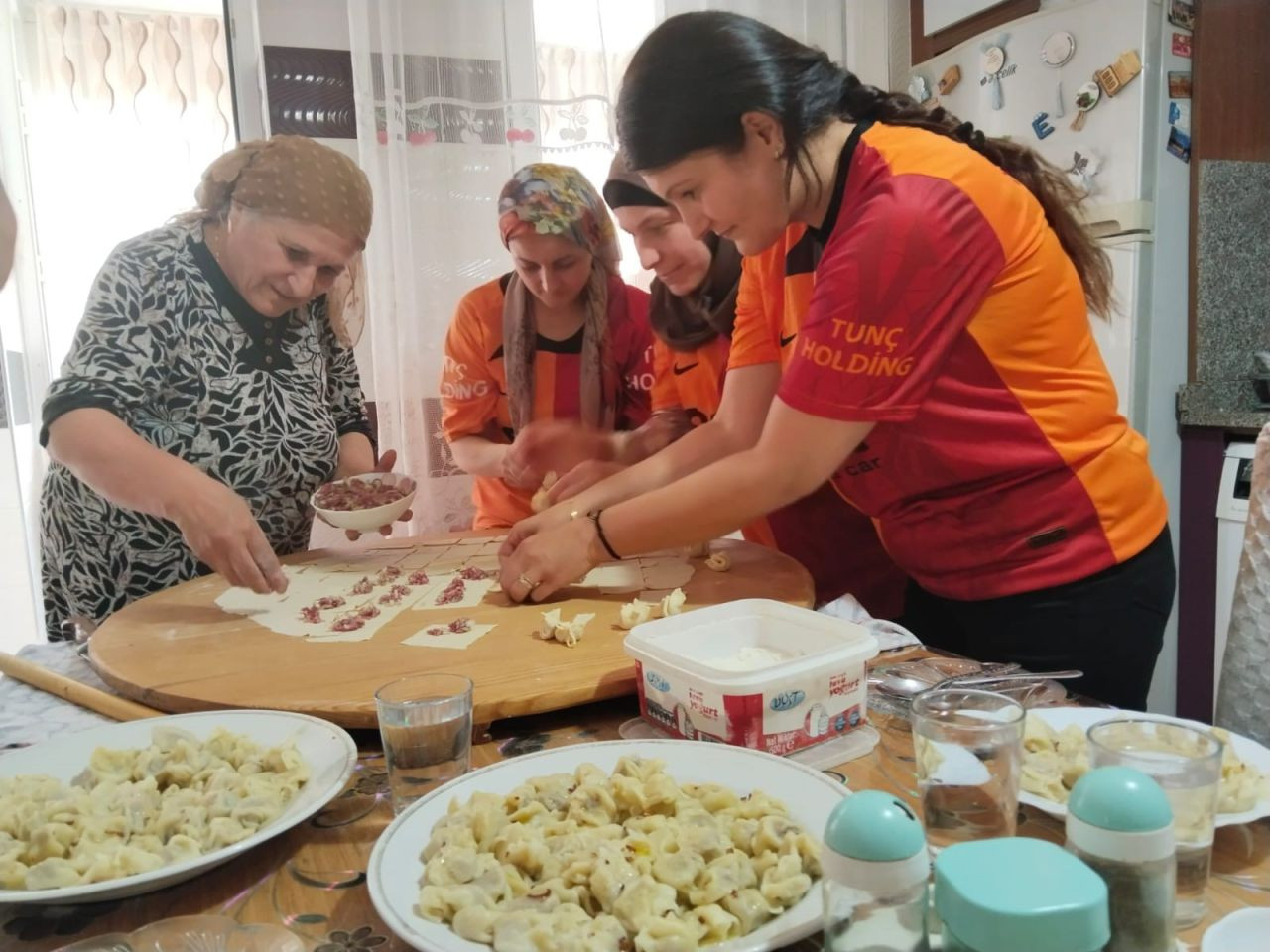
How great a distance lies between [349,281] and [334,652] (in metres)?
1.01

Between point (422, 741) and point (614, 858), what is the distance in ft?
0.75

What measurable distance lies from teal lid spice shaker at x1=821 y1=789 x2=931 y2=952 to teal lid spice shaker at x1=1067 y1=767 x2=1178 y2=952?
88mm

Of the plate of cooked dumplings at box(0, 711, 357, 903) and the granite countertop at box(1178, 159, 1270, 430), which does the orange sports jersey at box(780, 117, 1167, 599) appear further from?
the granite countertop at box(1178, 159, 1270, 430)

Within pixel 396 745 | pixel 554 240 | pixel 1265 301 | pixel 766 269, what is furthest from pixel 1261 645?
pixel 1265 301

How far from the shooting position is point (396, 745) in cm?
74

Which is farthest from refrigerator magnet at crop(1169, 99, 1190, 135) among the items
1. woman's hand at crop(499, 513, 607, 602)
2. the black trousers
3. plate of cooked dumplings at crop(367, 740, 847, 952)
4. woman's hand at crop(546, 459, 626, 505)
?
plate of cooked dumplings at crop(367, 740, 847, 952)

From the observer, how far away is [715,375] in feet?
6.26

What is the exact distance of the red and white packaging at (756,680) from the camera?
0.78m

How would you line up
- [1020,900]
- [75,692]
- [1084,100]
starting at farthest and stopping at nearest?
[1084,100], [75,692], [1020,900]

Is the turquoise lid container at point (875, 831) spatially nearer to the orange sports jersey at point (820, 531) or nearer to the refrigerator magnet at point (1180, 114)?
the orange sports jersey at point (820, 531)

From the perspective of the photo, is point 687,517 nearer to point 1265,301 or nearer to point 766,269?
point 766,269

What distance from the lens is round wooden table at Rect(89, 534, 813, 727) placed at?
960 mm

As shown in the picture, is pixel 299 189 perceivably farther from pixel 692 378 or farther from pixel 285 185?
pixel 692 378

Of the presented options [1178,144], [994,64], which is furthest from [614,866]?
[994,64]
